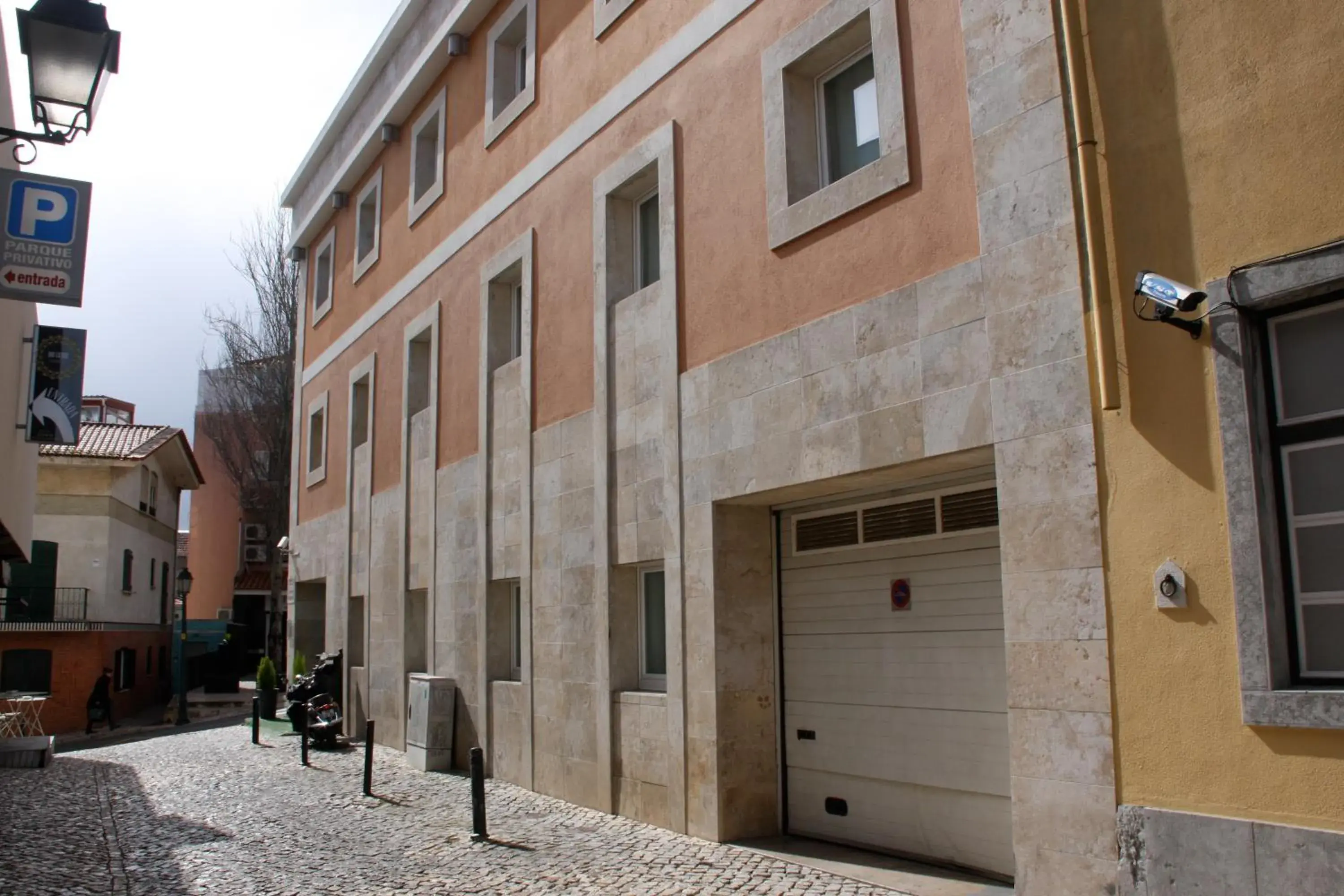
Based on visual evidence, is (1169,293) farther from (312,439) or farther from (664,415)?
(312,439)

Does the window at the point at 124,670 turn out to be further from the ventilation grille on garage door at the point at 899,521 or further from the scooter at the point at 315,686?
the ventilation grille on garage door at the point at 899,521

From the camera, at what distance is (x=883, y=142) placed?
7.65 m

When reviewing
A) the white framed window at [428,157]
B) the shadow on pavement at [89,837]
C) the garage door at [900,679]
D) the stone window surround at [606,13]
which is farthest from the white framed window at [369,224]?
the garage door at [900,679]

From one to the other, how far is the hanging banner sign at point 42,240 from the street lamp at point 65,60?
1326 millimetres

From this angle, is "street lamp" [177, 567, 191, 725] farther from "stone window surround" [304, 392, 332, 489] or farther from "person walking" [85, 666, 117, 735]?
"stone window surround" [304, 392, 332, 489]

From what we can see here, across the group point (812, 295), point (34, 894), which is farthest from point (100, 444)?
point (812, 295)

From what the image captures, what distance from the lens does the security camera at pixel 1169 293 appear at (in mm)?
5328

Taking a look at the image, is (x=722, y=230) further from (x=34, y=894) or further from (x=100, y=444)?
(x=100, y=444)

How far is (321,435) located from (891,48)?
17814 millimetres

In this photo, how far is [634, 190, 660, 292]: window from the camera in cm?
1119

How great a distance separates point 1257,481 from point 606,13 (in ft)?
27.8

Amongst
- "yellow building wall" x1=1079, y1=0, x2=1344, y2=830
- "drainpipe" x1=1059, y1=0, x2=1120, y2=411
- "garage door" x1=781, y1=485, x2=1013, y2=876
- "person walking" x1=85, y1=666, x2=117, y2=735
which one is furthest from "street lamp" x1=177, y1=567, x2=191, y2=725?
"yellow building wall" x1=1079, y1=0, x2=1344, y2=830

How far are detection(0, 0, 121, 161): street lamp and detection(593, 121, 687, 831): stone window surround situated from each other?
4.76 metres

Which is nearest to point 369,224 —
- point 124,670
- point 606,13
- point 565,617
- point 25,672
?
point 606,13
